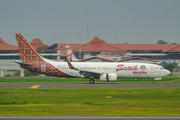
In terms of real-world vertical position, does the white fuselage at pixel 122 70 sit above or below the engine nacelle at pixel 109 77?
above

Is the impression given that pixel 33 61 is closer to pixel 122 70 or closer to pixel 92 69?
pixel 92 69

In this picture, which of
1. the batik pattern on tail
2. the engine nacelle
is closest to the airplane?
the batik pattern on tail

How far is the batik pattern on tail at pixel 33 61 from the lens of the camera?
31.0 metres

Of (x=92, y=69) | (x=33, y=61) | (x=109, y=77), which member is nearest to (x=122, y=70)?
(x=109, y=77)

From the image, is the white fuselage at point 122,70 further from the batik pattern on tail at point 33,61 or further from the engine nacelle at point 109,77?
the engine nacelle at point 109,77

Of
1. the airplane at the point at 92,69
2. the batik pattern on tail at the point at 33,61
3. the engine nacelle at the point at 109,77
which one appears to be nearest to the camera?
the engine nacelle at the point at 109,77

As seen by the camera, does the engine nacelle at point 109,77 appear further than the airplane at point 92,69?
No

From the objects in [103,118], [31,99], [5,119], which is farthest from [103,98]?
[5,119]

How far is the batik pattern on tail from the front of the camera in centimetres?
3097

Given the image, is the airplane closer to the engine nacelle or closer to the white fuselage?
the white fuselage

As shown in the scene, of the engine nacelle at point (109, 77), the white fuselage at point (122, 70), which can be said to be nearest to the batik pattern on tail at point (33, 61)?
the white fuselage at point (122, 70)

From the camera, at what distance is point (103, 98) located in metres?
18.0

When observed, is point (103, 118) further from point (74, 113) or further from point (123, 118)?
point (74, 113)

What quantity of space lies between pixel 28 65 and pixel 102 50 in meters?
84.5
